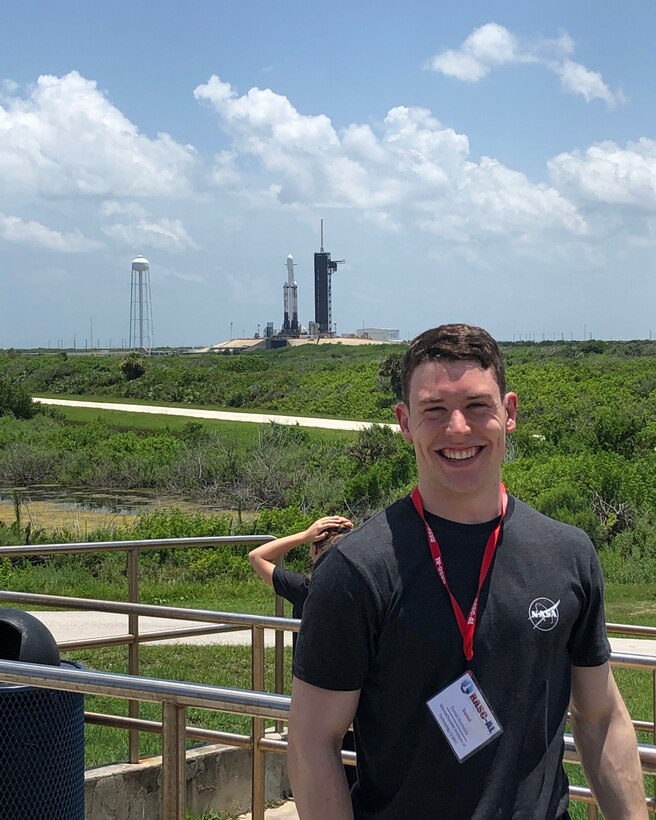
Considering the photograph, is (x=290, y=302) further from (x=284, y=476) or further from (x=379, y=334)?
(x=284, y=476)

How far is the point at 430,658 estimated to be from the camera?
6.82 ft

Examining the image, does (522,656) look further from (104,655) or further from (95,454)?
(95,454)

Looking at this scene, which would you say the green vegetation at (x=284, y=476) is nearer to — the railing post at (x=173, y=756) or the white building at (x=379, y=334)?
the railing post at (x=173, y=756)

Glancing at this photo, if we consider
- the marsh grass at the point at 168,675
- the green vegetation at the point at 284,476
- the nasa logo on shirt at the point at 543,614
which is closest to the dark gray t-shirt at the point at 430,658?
the nasa logo on shirt at the point at 543,614

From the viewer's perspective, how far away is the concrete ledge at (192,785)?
19.0 ft

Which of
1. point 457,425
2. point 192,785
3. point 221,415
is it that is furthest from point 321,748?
point 221,415

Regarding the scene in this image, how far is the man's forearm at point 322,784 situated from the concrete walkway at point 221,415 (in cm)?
3299

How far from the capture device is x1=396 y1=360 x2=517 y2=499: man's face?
224cm

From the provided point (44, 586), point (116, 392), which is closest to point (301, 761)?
point (44, 586)

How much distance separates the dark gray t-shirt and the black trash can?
1.65 meters

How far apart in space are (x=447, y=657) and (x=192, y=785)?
467 cm

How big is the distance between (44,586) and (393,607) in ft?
A: 40.2

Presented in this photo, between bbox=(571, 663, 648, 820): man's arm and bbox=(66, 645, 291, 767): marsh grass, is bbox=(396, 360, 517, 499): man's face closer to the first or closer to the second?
bbox=(571, 663, 648, 820): man's arm

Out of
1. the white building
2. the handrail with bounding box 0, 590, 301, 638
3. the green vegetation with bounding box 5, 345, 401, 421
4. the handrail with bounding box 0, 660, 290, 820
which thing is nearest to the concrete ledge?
the handrail with bounding box 0, 590, 301, 638
